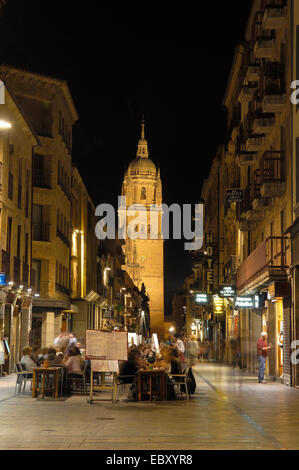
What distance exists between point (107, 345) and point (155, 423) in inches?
195

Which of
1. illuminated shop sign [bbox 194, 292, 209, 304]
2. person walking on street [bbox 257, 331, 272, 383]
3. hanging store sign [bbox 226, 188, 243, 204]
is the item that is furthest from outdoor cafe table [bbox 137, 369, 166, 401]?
illuminated shop sign [bbox 194, 292, 209, 304]

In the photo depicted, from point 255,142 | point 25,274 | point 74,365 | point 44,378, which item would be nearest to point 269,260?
point 255,142

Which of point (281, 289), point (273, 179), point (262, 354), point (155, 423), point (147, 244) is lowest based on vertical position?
point (155, 423)

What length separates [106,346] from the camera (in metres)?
19.6

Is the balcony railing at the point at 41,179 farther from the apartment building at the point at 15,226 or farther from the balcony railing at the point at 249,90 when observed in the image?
the balcony railing at the point at 249,90

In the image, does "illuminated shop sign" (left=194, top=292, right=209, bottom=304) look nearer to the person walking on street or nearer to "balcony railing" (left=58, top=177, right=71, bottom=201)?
"balcony railing" (left=58, top=177, right=71, bottom=201)

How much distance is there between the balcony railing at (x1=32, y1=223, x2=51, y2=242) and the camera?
4558cm

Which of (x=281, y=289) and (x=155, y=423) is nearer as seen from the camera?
(x=155, y=423)

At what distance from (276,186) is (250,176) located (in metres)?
11.1

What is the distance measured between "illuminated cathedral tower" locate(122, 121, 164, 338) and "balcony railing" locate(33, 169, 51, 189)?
11023 centimetres

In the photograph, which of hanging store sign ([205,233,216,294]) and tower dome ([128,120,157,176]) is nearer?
hanging store sign ([205,233,216,294])

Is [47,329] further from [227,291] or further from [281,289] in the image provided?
[281,289]
